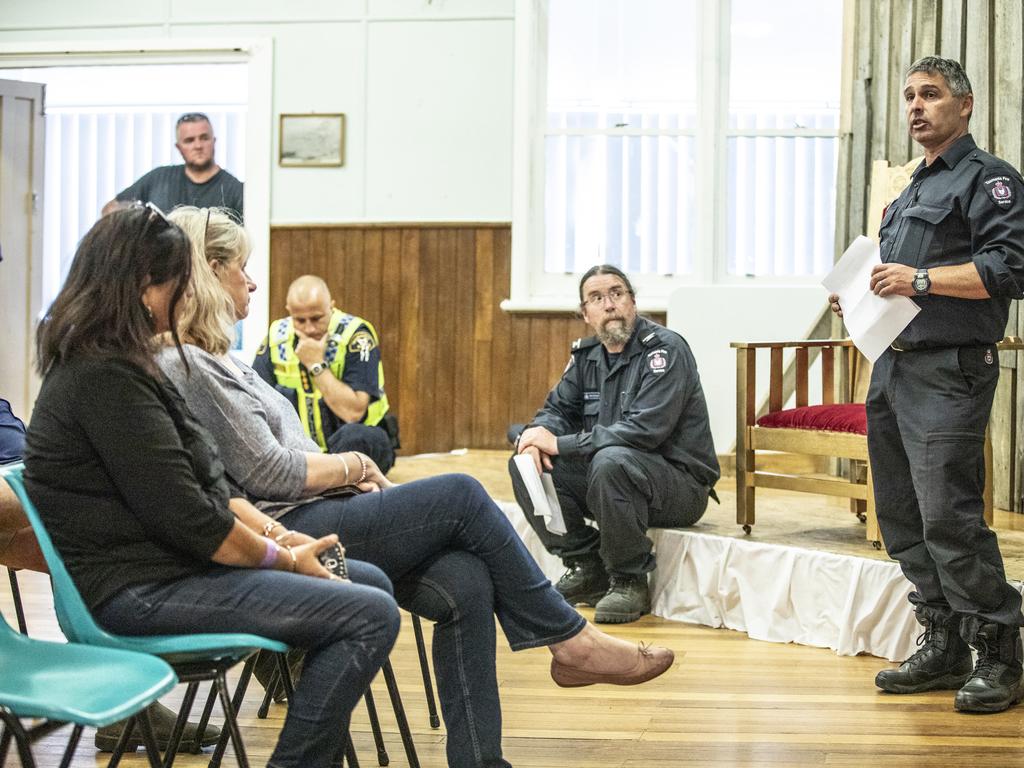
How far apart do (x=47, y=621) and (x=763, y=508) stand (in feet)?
8.06

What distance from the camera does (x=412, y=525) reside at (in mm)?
2262

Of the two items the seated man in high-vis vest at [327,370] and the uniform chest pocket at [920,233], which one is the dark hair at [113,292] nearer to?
the uniform chest pocket at [920,233]

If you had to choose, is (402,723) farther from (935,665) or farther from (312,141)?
(312,141)

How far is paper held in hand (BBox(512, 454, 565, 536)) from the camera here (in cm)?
391

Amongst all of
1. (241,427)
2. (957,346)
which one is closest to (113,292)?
(241,427)

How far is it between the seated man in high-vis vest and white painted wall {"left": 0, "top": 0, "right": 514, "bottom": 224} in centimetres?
243

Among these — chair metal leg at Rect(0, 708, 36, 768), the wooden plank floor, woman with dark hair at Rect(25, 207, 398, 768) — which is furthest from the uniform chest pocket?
chair metal leg at Rect(0, 708, 36, 768)

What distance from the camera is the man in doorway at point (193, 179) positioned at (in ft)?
20.6

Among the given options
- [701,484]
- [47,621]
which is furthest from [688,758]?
[47,621]

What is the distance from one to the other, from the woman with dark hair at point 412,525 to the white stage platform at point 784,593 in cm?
136

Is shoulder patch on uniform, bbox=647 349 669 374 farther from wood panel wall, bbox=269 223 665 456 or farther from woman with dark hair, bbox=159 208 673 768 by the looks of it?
wood panel wall, bbox=269 223 665 456

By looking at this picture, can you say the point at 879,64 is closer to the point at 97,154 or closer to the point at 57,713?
the point at 57,713

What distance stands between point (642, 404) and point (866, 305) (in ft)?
3.55

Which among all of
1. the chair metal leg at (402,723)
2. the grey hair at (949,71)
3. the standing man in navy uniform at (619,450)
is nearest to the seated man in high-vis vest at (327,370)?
the standing man in navy uniform at (619,450)
